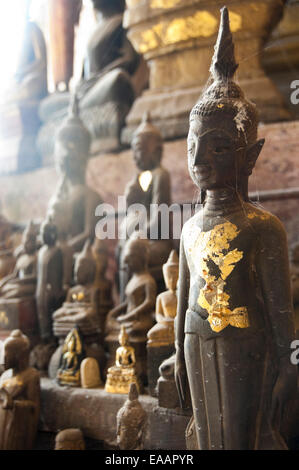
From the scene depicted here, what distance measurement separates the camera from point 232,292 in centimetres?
169

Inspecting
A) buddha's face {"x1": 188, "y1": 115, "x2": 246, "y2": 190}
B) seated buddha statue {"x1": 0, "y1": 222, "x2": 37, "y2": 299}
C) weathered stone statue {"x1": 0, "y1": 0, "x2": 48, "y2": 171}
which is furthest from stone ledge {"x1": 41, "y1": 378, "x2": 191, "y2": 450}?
weathered stone statue {"x1": 0, "y1": 0, "x2": 48, "y2": 171}

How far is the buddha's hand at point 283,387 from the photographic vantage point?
5.30 ft

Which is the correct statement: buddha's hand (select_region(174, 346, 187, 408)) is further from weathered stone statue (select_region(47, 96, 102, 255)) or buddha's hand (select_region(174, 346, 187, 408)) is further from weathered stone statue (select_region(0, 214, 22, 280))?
weathered stone statue (select_region(0, 214, 22, 280))

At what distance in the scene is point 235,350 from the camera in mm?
1655

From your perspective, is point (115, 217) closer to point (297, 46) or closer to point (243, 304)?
point (297, 46)

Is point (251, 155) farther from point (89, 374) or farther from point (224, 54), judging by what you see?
point (89, 374)

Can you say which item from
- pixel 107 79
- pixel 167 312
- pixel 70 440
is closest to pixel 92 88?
pixel 107 79

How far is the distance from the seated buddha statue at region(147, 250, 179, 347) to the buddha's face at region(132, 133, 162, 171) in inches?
45.6

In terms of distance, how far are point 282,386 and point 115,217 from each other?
2.57m

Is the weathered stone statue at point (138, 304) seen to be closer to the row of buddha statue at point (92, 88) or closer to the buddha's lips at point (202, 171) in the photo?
the buddha's lips at point (202, 171)

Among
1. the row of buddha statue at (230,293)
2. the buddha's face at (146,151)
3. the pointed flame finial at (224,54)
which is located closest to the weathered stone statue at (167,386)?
the row of buddha statue at (230,293)

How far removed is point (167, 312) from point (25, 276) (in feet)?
4.79

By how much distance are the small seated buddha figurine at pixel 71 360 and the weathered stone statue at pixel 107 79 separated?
2370mm
